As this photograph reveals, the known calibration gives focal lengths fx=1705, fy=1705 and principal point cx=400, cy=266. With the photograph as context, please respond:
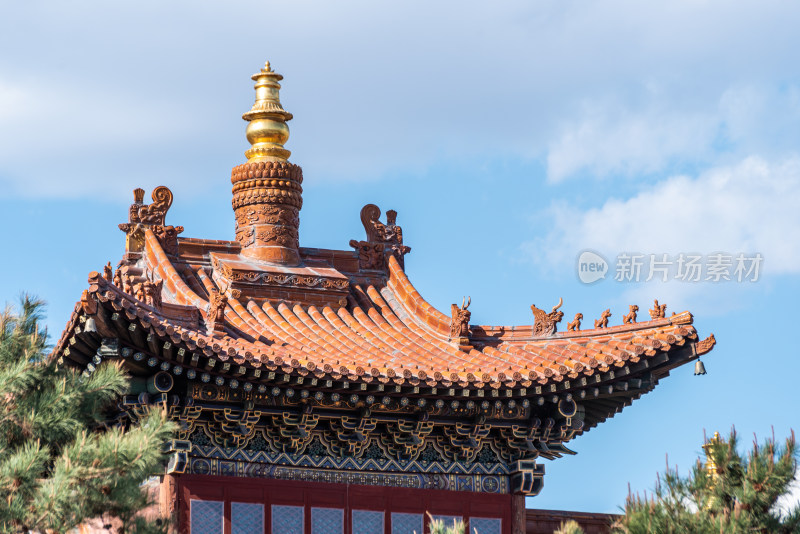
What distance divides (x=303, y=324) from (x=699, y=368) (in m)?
5.11

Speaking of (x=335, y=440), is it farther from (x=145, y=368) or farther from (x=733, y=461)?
(x=733, y=461)

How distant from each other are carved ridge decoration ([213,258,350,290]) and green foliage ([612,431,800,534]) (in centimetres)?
815

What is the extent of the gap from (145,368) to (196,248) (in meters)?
4.85

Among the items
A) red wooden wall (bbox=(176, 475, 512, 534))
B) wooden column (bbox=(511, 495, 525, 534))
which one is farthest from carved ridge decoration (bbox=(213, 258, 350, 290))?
wooden column (bbox=(511, 495, 525, 534))

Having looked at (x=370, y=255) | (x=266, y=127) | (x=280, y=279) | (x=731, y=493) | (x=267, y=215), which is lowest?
(x=731, y=493)

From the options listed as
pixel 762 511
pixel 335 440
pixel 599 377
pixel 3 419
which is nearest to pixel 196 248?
pixel 335 440

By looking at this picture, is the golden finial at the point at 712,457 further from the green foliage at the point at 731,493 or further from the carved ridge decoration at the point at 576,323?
the carved ridge decoration at the point at 576,323

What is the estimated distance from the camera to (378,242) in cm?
2397

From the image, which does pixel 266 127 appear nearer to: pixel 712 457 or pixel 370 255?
pixel 370 255

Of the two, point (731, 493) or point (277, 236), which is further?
point (277, 236)

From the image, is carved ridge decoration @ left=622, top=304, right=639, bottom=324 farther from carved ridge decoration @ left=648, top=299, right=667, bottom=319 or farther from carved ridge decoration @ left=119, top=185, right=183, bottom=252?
carved ridge decoration @ left=119, top=185, right=183, bottom=252

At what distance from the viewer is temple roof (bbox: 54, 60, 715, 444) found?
60.6 ft

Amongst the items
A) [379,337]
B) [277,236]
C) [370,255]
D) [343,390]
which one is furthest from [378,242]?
[343,390]

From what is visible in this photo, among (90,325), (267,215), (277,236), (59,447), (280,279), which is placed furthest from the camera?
(267,215)
